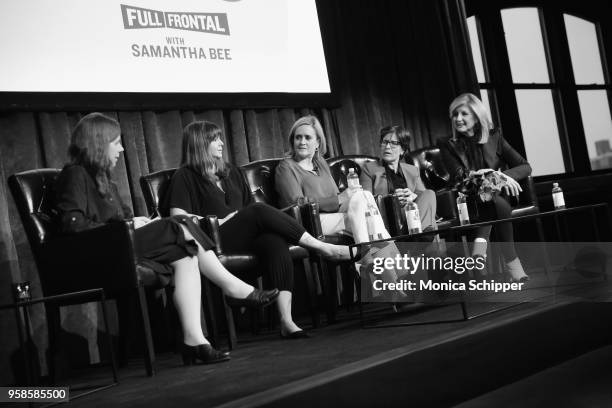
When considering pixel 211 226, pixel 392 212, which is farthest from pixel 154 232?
pixel 392 212

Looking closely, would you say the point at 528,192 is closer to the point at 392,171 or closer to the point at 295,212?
the point at 392,171

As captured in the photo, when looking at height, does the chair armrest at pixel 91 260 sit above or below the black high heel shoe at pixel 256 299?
above

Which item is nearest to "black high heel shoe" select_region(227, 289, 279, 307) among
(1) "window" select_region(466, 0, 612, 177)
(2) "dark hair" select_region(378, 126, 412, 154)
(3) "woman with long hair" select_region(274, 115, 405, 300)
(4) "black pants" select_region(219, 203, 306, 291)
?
(4) "black pants" select_region(219, 203, 306, 291)

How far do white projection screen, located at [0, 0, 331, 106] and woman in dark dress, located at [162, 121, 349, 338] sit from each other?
58cm

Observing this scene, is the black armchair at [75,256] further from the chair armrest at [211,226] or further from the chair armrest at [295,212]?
the chair armrest at [295,212]

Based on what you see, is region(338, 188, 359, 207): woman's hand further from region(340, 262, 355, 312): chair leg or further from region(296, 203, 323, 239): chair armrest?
region(340, 262, 355, 312): chair leg

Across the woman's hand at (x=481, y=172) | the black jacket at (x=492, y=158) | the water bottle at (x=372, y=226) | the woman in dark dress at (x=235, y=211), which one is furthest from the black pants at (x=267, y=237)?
the black jacket at (x=492, y=158)

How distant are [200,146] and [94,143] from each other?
0.63m

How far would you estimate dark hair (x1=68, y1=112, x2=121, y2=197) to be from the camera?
2943mm

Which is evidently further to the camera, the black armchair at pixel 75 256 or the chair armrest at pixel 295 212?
the chair armrest at pixel 295 212

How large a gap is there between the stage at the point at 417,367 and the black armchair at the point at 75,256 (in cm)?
31

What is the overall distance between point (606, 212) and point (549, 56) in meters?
3.84

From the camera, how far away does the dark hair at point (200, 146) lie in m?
3.49

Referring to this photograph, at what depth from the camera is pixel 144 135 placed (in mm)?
4004
